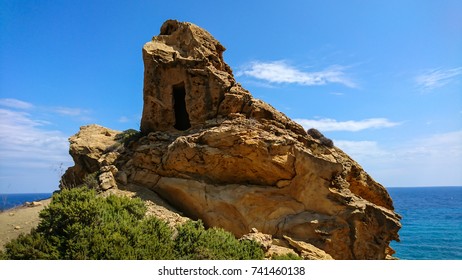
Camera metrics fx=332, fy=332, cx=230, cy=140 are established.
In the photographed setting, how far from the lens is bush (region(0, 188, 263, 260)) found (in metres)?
9.02

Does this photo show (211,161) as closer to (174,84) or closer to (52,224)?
(174,84)

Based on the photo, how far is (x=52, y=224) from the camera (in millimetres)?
9984

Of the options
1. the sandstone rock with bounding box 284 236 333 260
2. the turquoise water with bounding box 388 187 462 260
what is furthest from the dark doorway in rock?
the turquoise water with bounding box 388 187 462 260

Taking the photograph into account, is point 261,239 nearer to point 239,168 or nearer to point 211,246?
point 211,246

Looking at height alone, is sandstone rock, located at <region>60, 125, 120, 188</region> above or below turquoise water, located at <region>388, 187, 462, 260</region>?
above

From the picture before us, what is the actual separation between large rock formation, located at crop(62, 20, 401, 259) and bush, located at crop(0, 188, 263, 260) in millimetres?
4174

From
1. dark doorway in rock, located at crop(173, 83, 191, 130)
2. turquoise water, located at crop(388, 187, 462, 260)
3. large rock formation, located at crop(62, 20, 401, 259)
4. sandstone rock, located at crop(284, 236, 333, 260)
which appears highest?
dark doorway in rock, located at crop(173, 83, 191, 130)

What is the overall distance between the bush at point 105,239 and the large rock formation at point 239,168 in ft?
13.7

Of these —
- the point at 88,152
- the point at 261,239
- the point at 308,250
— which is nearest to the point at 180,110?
the point at 88,152

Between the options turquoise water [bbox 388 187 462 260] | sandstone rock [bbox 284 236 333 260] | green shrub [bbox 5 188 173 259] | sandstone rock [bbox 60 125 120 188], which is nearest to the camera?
green shrub [bbox 5 188 173 259]

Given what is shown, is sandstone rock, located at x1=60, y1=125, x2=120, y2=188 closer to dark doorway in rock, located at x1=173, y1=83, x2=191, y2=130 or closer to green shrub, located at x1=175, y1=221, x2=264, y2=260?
dark doorway in rock, located at x1=173, y1=83, x2=191, y2=130

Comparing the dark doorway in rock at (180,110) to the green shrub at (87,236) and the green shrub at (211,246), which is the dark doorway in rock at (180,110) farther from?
the green shrub at (211,246)

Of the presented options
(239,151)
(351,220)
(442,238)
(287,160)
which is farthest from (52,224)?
(442,238)

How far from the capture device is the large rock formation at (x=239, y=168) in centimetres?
1433
